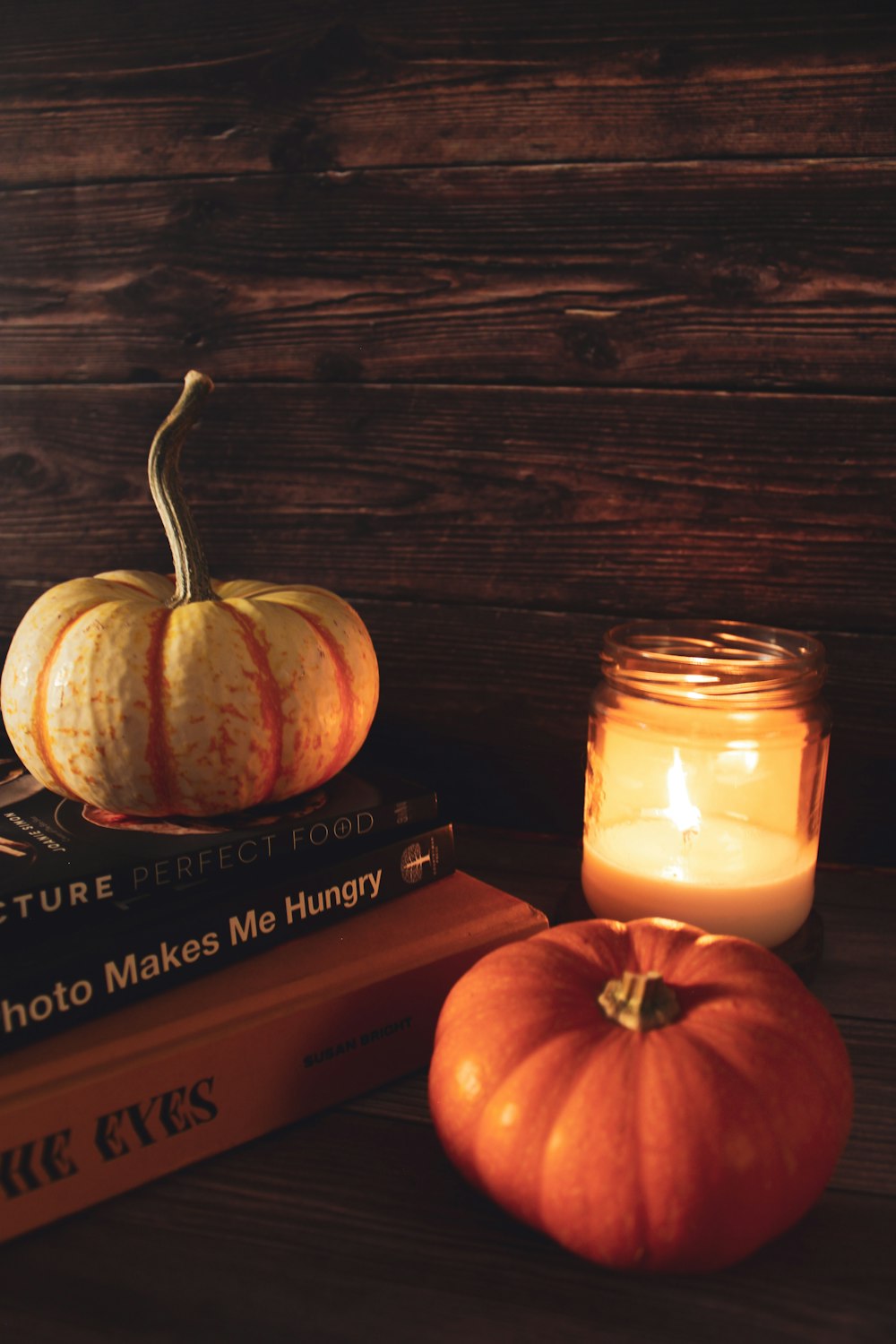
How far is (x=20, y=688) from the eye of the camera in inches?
30.3

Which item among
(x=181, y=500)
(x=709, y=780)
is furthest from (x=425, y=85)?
(x=709, y=780)

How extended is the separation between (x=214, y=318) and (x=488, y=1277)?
0.94 m

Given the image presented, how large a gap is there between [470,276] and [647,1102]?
2.67 feet

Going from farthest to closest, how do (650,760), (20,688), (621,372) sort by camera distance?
(621,372) → (650,760) → (20,688)

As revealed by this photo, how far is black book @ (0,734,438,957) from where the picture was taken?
0.66 meters

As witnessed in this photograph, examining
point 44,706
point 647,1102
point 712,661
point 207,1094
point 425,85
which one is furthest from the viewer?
point 425,85

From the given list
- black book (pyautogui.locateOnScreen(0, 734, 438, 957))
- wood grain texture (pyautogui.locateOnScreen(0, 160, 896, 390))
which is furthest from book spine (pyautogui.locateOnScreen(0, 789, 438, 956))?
wood grain texture (pyautogui.locateOnScreen(0, 160, 896, 390))

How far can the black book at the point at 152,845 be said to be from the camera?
66 cm

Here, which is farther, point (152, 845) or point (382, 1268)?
point (152, 845)

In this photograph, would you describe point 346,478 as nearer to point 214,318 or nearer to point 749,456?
point 214,318

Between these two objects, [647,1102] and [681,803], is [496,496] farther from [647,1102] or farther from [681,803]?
[647,1102]

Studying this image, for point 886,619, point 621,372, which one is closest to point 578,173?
point 621,372

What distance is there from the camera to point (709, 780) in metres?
0.88

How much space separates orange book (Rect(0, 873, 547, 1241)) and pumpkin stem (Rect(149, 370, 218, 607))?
11.5 inches
